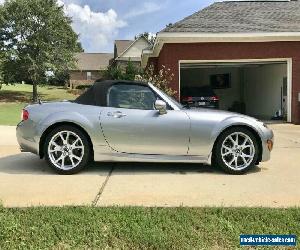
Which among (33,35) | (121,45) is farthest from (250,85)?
(121,45)

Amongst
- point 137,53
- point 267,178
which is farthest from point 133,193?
point 137,53

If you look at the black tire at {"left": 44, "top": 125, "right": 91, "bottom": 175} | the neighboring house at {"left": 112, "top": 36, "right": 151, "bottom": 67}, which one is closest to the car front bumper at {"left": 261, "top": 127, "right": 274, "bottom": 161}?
the black tire at {"left": 44, "top": 125, "right": 91, "bottom": 175}

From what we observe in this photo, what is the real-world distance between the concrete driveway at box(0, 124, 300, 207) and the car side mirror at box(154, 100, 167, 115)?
0.92 metres

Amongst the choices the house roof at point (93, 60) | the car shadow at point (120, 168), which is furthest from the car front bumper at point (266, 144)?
the house roof at point (93, 60)

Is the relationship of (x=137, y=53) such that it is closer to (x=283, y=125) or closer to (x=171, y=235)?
(x=283, y=125)

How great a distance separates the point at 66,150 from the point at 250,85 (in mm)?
19364

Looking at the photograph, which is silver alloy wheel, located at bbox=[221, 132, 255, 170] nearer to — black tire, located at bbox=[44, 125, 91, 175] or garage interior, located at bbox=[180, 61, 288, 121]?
black tire, located at bbox=[44, 125, 91, 175]

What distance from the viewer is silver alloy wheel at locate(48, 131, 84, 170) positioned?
672cm

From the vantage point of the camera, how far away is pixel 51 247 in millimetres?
4051

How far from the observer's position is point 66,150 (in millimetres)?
6742

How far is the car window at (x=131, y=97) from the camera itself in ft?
22.6

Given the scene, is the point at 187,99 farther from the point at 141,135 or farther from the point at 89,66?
the point at 89,66

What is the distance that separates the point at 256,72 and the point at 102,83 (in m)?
17.6

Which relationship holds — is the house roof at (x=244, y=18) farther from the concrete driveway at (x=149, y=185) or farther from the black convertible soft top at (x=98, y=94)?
the black convertible soft top at (x=98, y=94)
